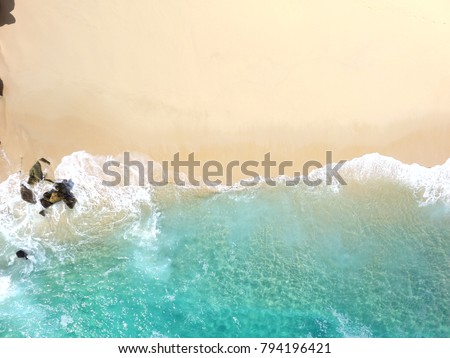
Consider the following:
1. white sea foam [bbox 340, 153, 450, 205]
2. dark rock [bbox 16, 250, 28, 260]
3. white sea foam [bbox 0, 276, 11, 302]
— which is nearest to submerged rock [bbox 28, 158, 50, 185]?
dark rock [bbox 16, 250, 28, 260]

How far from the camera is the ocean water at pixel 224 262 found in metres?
9.55

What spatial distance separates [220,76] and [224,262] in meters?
3.94

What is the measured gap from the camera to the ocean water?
9.55 m

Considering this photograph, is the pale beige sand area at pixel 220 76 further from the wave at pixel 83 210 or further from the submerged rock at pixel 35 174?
the wave at pixel 83 210

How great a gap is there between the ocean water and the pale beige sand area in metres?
0.85

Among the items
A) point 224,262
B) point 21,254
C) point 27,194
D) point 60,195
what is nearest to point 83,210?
point 60,195

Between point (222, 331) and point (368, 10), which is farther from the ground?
point (368, 10)

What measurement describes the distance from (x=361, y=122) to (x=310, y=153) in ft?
4.19

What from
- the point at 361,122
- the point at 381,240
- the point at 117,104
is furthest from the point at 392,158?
the point at 117,104

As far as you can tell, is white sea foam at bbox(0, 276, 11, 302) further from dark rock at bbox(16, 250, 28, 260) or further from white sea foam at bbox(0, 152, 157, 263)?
white sea foam at bbox(0, 152, 157, 263)

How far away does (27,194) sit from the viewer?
9.52 m

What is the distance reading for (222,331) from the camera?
9.62 metres

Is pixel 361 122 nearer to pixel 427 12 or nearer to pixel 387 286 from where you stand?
pixel 427 12

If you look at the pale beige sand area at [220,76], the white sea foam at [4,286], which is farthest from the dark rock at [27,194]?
the white sea foam at [4,286]
